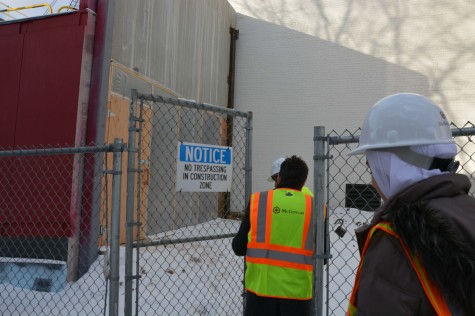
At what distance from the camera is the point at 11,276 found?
6016 mm

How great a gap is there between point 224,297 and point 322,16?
9478 millimetres

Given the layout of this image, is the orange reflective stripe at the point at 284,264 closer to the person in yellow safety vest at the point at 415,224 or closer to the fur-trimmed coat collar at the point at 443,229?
the person in yellow safety vest at the point at 415,224

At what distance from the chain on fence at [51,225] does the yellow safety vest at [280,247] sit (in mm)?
3366

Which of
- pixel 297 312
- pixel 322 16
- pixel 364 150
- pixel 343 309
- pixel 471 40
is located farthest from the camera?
pixel 322 16

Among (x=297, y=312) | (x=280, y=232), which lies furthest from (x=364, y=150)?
(x=297, y=312)

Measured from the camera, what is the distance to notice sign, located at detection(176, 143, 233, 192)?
3.34 m

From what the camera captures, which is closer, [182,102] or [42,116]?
[182,102]

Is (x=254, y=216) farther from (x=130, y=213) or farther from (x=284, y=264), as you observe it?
(x=130, y=213)

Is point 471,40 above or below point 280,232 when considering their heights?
above

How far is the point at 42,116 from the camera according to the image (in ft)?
21.0

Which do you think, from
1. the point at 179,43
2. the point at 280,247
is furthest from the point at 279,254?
the point at 179,43

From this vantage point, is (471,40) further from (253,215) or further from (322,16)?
(253,215)

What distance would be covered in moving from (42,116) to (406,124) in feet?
20.3

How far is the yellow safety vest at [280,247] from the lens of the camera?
10.1ft
